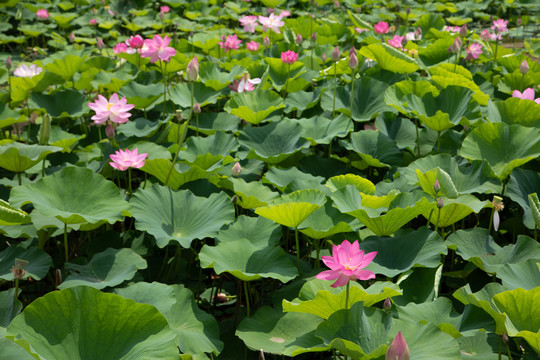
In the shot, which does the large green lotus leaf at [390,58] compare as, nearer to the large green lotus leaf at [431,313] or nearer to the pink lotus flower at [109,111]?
the pink lotus flower at [109,111]

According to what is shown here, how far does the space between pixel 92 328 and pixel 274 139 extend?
45.1 inches

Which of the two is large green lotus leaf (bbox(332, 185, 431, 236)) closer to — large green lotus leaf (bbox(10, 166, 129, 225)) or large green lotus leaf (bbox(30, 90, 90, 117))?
large green lotus leaf (bbox(10, 166, 129, 225))

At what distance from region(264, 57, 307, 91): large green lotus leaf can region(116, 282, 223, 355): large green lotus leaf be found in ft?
4.89

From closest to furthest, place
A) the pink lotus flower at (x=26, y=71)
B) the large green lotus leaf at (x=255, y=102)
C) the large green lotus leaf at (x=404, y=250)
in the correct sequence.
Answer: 1. the large green lotus leaf at (x=404, y=250)
2. the large green lotus leaf at (x=255, y=102)
3. the pink lotus flower at (x=26, y=71)

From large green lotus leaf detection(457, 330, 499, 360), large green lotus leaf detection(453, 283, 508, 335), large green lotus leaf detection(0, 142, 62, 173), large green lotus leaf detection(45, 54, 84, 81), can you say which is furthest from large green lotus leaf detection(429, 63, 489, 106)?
large green lotus leaf detection(45, 54, 84, 81)

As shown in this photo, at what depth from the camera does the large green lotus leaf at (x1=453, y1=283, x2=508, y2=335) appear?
1214 millimetres

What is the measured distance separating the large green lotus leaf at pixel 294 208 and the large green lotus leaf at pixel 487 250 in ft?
1.32

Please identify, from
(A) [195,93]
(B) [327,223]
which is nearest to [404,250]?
(B) [327,223]

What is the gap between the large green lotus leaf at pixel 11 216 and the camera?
1491mm

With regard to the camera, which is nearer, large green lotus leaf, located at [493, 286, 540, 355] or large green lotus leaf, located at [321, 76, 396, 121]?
large green lotus leaf, located at [493, 286, 540, 355]

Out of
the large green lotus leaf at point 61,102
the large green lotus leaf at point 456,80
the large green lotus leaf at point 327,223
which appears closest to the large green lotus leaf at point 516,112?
the large green lotus leaf at point 456,80

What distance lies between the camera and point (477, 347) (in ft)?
4.09

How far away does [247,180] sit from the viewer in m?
2.00

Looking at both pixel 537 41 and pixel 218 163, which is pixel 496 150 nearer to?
pixel 218 163
